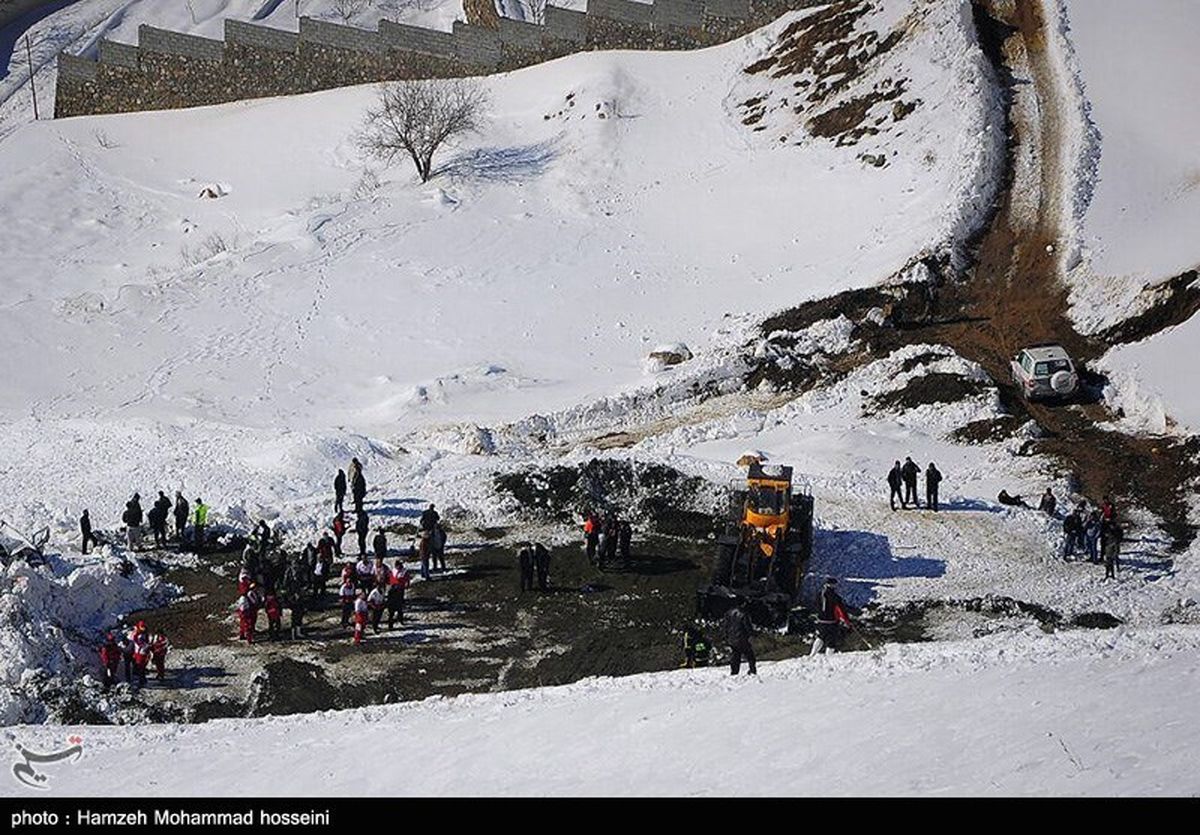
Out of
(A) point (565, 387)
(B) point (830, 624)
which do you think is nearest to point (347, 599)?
(B) point (830, 624)

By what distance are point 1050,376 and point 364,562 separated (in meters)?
16.1

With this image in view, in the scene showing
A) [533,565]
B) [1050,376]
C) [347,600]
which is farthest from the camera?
[1050,376]

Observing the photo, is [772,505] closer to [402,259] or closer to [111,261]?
[402,259]

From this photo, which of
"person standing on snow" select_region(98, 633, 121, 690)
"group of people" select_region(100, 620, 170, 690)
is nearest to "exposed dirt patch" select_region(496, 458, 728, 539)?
"group of people" select_region(100, 620, 170, 690)

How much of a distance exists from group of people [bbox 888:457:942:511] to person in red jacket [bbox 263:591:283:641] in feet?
38.6

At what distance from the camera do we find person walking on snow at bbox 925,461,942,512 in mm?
30956

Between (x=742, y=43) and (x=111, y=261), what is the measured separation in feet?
76.0

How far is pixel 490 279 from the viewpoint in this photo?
46938 millimetres

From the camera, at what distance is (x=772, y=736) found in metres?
19.8

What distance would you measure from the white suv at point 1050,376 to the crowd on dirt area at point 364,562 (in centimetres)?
469

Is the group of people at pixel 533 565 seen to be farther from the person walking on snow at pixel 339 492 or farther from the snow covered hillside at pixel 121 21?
the snow covered hillside at pixel 121 21

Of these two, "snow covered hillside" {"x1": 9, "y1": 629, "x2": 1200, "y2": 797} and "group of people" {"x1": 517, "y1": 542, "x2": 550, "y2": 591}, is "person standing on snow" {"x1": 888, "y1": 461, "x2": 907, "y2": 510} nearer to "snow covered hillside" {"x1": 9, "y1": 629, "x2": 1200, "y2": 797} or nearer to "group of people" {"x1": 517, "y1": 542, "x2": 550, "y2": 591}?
"group of people" {"x1": 517, "y1": 542, "x2": 550, "y2": 591}

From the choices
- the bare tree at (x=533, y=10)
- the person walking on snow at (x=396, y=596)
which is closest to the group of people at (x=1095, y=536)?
the person walking on snow at (x=396, y=596)

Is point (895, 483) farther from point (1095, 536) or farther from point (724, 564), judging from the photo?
point (724, 564)
